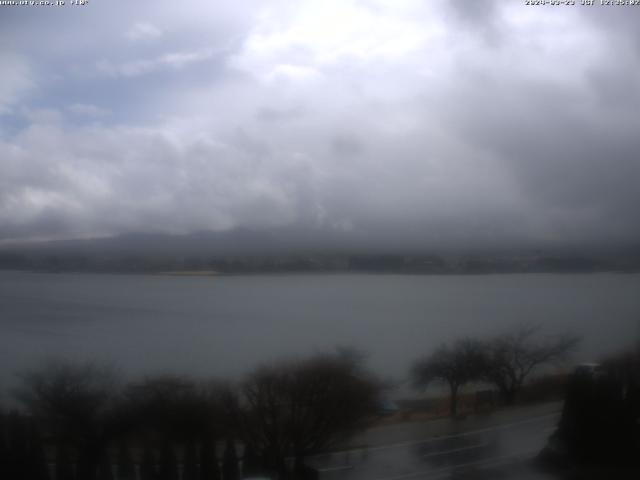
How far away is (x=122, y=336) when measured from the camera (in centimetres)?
270

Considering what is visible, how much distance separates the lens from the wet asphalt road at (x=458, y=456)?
2.76 metres

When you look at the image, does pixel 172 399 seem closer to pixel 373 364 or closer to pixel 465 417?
pixel 373 364

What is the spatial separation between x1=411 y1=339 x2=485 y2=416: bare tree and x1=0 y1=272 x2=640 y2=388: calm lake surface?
52 millimetres

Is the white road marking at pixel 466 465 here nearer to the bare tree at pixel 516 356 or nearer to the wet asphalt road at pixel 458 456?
the wet asphalt road at pixel 458 456

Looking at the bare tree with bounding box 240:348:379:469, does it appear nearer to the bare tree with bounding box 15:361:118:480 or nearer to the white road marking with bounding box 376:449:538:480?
the white road marking with bounding box 376:449:538:480

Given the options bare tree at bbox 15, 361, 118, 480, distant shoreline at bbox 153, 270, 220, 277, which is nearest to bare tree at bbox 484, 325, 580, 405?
distant shoreline at bbox 153, 270, 220, 277

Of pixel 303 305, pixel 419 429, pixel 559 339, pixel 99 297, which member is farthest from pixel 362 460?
pixel 99 297

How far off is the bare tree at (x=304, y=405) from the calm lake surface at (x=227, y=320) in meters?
0.08

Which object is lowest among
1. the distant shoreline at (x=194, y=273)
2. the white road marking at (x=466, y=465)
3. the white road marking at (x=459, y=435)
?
the white road marking at (x=466, y=465)

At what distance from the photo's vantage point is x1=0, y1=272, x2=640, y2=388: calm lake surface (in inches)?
106

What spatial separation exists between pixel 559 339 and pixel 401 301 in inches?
31.8

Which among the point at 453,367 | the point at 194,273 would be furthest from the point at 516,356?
the point at 194,273

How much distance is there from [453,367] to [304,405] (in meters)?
0.70

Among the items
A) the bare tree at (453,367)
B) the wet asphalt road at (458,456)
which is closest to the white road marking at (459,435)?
the wet asphalt road at (458,456)
